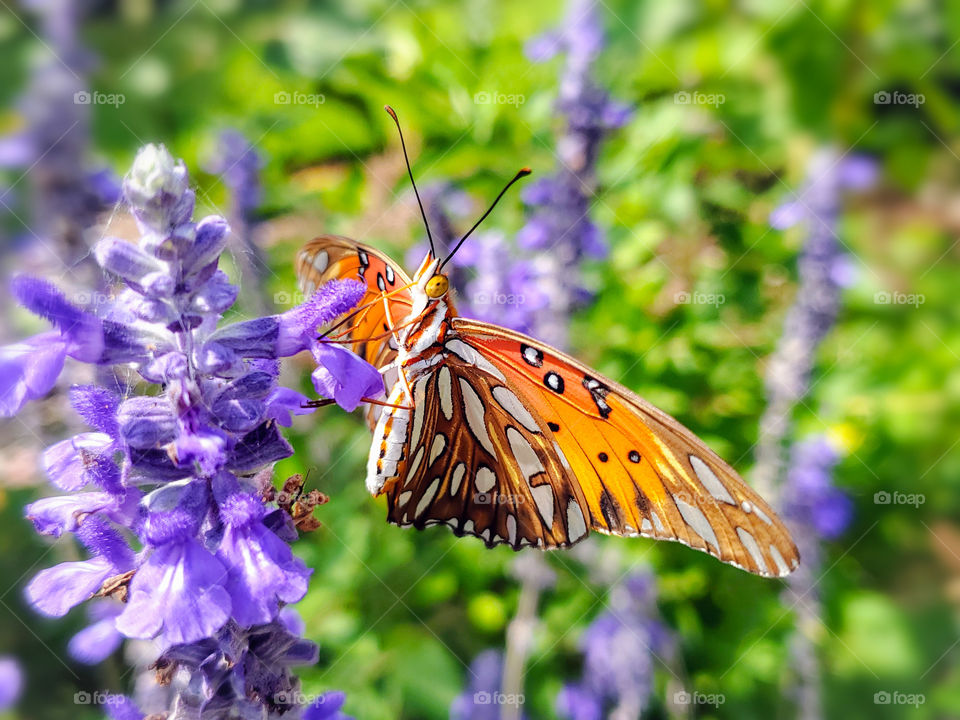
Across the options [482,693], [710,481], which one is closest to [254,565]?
[710,481]

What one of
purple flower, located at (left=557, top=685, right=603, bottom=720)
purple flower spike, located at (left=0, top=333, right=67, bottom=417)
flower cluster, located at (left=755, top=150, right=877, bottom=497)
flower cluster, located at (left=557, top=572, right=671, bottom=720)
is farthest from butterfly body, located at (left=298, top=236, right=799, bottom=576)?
flower cluster, located at (left=755, top=150, right=877, bottom=497)

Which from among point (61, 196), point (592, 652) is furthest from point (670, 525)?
point (61, 196)

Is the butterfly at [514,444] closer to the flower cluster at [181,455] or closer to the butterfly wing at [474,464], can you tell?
the butterfly wing at [474,464]

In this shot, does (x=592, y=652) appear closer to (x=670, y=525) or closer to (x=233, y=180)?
(x=670, y=525)

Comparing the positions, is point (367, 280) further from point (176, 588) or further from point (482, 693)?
point (482, 693)

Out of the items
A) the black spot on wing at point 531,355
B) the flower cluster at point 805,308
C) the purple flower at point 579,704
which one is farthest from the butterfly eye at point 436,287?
the flower cluster at point 805,308

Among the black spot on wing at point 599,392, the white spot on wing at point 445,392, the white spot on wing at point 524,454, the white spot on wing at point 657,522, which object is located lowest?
the white spot on wing at point 657,522

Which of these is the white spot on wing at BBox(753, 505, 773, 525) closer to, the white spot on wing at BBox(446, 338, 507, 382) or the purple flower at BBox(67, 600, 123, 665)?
the white spot on wing at BBox(446, 338, 507, 382)
